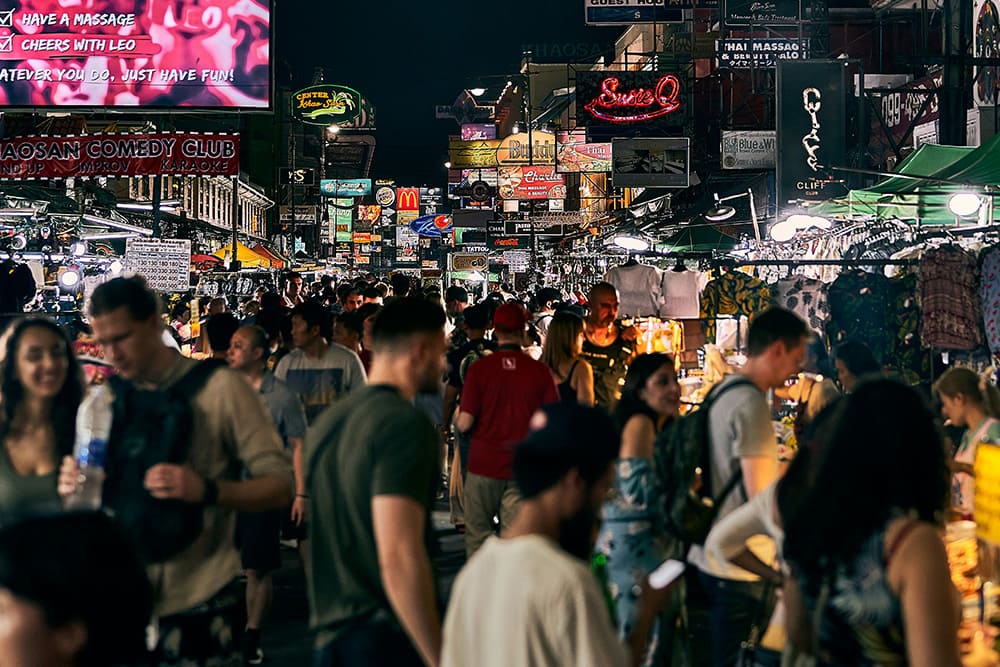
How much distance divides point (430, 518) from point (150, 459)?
1.00m

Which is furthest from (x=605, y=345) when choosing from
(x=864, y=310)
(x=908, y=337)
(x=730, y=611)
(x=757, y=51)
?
(x=757, y=51)

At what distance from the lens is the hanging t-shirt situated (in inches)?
519

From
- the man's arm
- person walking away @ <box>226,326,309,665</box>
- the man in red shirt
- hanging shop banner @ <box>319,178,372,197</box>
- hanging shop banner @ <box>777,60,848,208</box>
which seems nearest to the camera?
the man's arm

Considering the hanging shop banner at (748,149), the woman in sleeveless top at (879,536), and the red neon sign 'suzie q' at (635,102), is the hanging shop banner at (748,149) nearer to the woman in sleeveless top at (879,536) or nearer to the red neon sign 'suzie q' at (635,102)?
the red neon sign 'suzie q' at (635,102)

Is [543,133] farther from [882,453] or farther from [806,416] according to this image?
[882,453]

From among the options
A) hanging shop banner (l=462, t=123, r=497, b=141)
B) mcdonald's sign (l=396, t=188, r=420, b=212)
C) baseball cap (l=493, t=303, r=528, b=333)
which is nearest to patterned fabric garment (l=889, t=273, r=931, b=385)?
baseball cap (l=493, t=303, r=528, b=333)

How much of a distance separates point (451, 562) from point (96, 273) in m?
9.51

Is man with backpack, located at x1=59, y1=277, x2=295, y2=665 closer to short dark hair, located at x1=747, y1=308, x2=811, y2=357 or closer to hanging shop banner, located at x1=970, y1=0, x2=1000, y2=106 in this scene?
short dark hair, located at x1=747, y1=308, x2=811, y2=357

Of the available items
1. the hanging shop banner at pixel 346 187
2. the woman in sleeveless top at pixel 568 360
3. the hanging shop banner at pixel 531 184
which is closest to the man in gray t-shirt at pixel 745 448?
the woman in sleeveless top at pixel 568 360

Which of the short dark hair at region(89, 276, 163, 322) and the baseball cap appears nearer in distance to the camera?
the short dark hair at region(89, 276, 163, 322)

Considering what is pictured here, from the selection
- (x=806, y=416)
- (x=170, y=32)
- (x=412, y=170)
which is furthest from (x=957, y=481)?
(x=412, y=170)

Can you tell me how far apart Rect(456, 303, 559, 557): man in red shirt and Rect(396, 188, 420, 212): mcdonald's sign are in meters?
66.1

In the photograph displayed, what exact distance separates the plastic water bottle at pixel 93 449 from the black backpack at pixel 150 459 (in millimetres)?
26

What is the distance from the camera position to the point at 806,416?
1078cm
